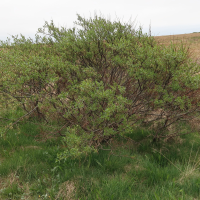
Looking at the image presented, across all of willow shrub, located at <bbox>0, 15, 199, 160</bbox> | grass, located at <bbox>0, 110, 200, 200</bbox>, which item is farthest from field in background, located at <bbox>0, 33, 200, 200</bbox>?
willow shrub, located at <bbox>0, 15, 199, 160</bbox>

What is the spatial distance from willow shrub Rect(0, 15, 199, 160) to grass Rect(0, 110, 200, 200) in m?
0.39

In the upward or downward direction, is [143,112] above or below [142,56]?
below

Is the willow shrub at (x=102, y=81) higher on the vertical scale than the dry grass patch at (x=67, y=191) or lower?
higher

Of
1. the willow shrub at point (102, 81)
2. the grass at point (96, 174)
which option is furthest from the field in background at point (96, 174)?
the willow shrub at point (102, 81)

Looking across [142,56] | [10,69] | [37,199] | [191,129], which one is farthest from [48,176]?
[191,129]

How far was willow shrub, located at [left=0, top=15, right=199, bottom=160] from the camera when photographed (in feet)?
10.9

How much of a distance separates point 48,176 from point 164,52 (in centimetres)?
338

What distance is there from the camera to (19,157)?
11.7ft

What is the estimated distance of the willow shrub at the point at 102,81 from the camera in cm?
332

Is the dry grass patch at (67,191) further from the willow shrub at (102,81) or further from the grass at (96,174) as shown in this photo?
the willow shrub at (102,81)

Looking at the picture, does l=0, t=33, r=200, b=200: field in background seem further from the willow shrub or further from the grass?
the willow shrub

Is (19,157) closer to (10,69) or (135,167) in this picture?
(10,69)

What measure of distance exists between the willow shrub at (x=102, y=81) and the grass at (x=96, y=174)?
1.28ft

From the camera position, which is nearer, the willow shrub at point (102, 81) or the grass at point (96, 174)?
the grass at point (96, 174)
